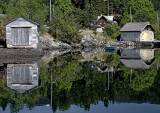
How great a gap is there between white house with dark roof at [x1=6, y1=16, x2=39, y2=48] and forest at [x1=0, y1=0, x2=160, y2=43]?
342cm

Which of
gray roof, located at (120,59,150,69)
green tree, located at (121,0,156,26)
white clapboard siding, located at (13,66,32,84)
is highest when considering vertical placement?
green tree, located at (121,0,156,26)

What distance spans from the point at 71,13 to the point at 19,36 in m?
37.0

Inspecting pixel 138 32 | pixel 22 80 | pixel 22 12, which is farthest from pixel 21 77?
pixel 138 32

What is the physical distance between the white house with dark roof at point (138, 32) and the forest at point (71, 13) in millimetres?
2190

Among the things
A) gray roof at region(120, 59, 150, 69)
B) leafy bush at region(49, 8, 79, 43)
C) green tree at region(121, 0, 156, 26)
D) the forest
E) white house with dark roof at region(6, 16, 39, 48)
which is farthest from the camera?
green tree at region(121, 0, 156, 26)

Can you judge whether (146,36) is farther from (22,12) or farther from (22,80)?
(22,80)

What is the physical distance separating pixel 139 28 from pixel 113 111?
50056mm

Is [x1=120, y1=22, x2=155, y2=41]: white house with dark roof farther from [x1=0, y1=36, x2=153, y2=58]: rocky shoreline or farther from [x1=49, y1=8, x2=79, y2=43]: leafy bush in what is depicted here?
[x1=49, y1=8, x2=79, y2=43]: leafy bush

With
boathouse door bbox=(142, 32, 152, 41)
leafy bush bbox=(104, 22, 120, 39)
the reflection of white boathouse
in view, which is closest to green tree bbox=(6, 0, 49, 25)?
leafy bush bbox=(104, 22, 120, 39)

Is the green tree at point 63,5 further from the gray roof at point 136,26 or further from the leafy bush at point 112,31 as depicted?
the gray roof at point 136,26

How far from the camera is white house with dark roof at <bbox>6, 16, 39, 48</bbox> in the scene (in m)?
31.5

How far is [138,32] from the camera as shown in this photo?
58188mm

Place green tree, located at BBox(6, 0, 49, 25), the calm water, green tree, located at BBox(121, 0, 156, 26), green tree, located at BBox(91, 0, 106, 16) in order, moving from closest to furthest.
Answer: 1. the calm water
2. green tree, located at BBox(6, 0, 49, 25)
3. green tree, located at BBox(121, 0, 156, 26)
4. green tree, located at BBox(91, 0, 106, 16)

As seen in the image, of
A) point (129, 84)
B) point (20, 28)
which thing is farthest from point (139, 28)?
point (129, 84)
